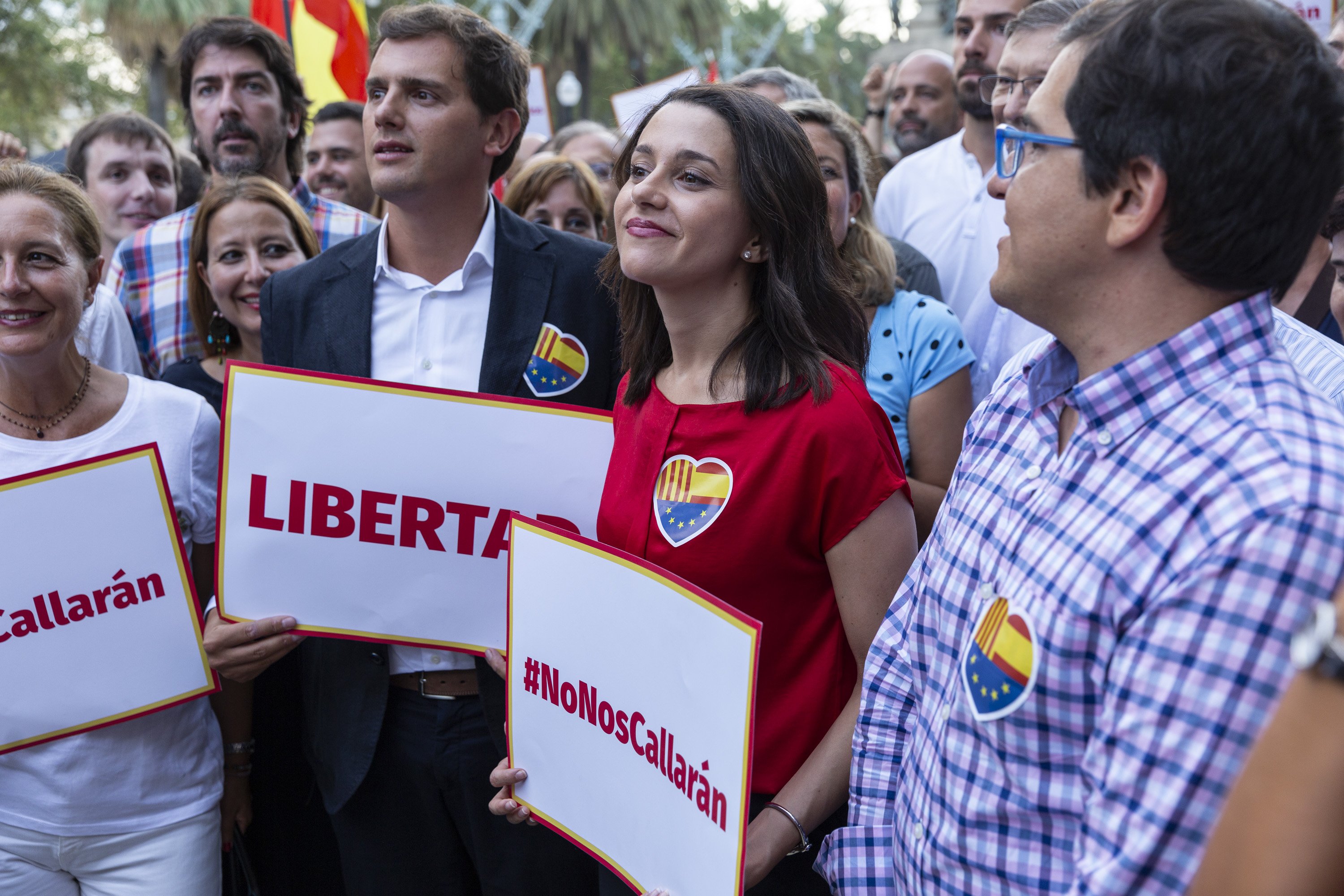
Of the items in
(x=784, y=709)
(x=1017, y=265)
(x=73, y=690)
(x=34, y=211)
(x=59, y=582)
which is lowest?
(x=73, y=690)

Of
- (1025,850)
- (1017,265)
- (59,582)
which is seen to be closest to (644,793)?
(1025,850)

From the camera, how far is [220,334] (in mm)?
3475

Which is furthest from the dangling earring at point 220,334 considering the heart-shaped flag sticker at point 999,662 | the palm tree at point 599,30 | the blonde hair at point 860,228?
the palm tree at point 599,30

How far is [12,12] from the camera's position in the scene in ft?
59.4

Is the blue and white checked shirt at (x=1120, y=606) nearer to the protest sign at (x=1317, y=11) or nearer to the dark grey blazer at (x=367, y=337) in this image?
the dark grey blazer at (x=367, y=337)

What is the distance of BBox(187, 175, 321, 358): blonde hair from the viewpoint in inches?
136

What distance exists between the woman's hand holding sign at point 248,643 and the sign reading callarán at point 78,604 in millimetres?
170

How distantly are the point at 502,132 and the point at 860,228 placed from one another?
1.10 meters

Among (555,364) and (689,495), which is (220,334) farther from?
(689,495)

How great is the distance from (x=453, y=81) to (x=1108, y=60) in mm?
1956

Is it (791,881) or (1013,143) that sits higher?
(1013,143)

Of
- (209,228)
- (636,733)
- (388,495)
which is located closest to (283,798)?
(388,495)

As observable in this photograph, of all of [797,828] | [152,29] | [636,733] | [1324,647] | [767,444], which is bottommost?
[797,828]

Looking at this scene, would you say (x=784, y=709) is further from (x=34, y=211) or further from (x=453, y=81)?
(x=34, y=211)
